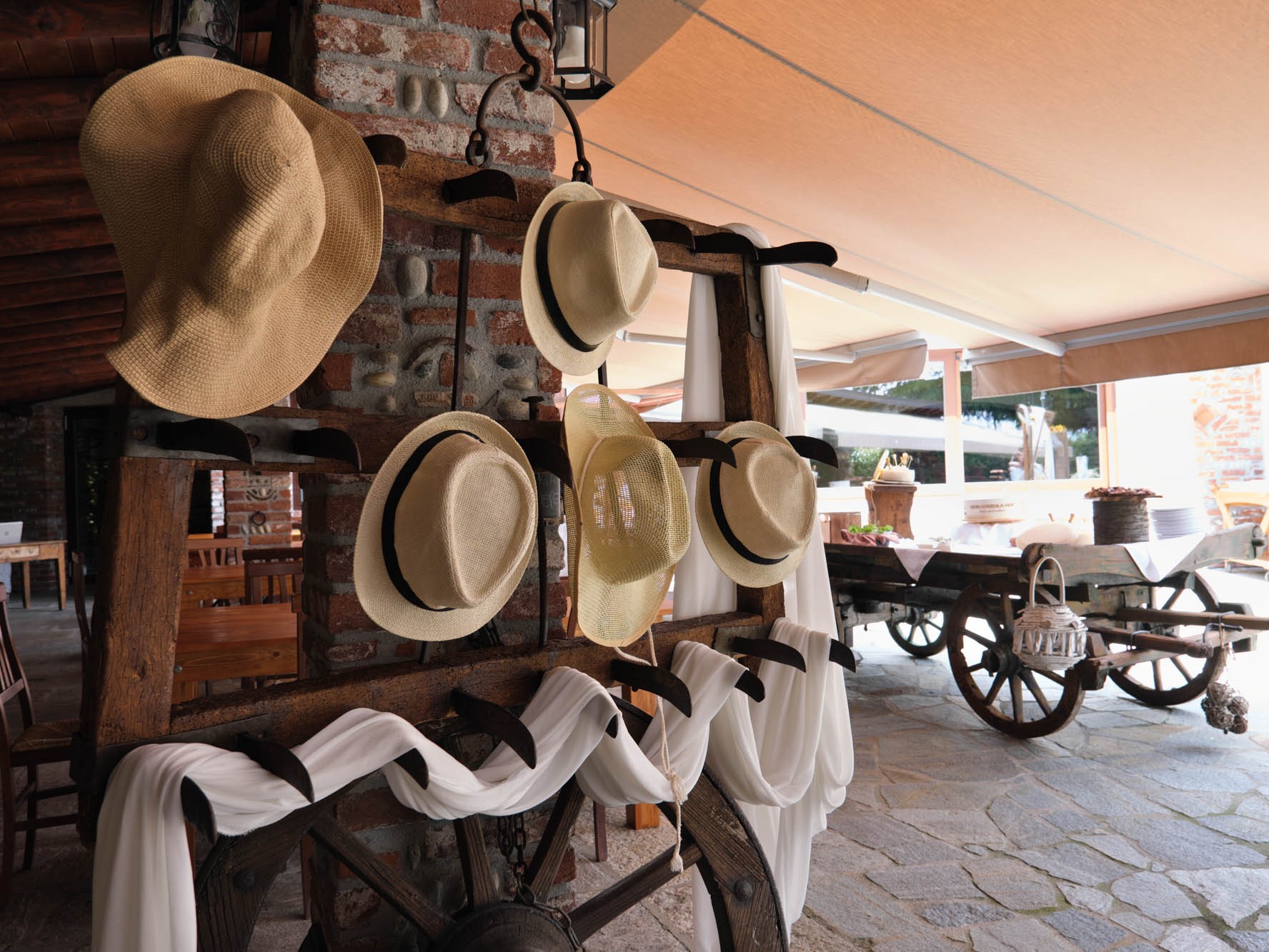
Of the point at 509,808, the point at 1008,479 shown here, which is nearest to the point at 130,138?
the point at 509,808

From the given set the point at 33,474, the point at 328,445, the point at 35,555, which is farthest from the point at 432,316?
the point at 33,474

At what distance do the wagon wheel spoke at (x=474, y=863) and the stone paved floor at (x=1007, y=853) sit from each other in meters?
0.99

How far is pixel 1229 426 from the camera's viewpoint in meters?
9.83

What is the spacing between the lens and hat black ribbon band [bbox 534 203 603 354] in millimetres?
1337

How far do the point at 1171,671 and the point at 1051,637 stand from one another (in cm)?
207

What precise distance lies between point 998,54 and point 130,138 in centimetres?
275

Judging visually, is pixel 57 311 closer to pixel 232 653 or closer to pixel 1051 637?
pixel 232 653

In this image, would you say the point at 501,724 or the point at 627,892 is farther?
the point at 627,892

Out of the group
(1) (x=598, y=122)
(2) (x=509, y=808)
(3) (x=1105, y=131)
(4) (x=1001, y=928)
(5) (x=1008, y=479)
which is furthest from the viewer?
(5) (x=1008, y=479)

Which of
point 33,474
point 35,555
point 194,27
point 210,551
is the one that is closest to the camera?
point 194,27

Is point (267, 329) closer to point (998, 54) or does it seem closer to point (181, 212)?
point (181, 212)

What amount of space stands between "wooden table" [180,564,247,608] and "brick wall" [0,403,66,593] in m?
7.76

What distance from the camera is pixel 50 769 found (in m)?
3.86

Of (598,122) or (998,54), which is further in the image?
(598,122)
